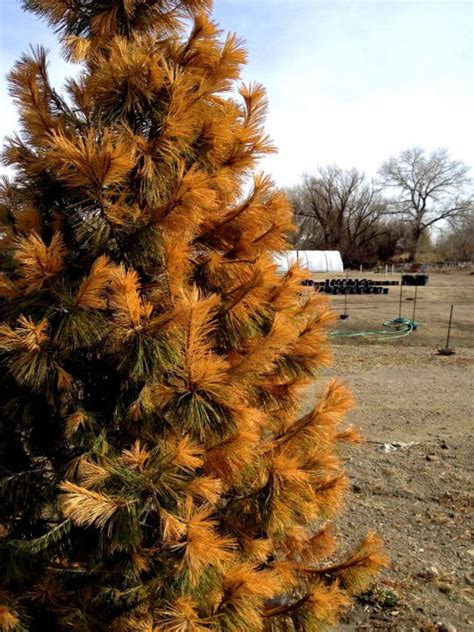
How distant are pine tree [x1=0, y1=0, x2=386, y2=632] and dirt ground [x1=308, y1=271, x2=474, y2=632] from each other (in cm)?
119

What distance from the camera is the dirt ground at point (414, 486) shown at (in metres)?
3.26

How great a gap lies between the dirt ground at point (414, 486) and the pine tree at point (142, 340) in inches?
47.0

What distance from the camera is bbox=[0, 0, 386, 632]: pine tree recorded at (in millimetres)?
1850

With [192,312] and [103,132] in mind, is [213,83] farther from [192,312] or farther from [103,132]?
[192,312]

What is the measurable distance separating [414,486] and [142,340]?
4054mm

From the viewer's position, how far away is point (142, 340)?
6.06 ft

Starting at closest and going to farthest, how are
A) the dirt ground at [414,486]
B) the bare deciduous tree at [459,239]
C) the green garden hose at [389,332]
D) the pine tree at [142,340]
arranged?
the pine tree at [142,340] < the dirt ground at [414,486] < the green garden hose at [389,332] < the bare deciduous tree at [459,239]

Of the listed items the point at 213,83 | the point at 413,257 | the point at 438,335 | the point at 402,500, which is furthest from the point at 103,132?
the point at 413,257

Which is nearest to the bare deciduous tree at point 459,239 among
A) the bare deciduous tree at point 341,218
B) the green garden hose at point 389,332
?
the bare deciduous tree at point 341,218

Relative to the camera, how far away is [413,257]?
65.9m

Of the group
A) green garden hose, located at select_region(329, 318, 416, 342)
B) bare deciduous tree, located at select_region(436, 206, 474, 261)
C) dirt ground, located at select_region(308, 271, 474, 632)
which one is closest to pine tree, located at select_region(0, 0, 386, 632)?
dirt ground, located at select_region(308, 271, 474, 632)

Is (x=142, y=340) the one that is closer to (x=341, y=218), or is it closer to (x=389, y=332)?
(x=389, y=332)

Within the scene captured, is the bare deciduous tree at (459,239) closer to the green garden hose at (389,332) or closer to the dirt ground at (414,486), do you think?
the green garden hose at (389,332)

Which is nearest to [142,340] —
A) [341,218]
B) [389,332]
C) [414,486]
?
[414,486]
